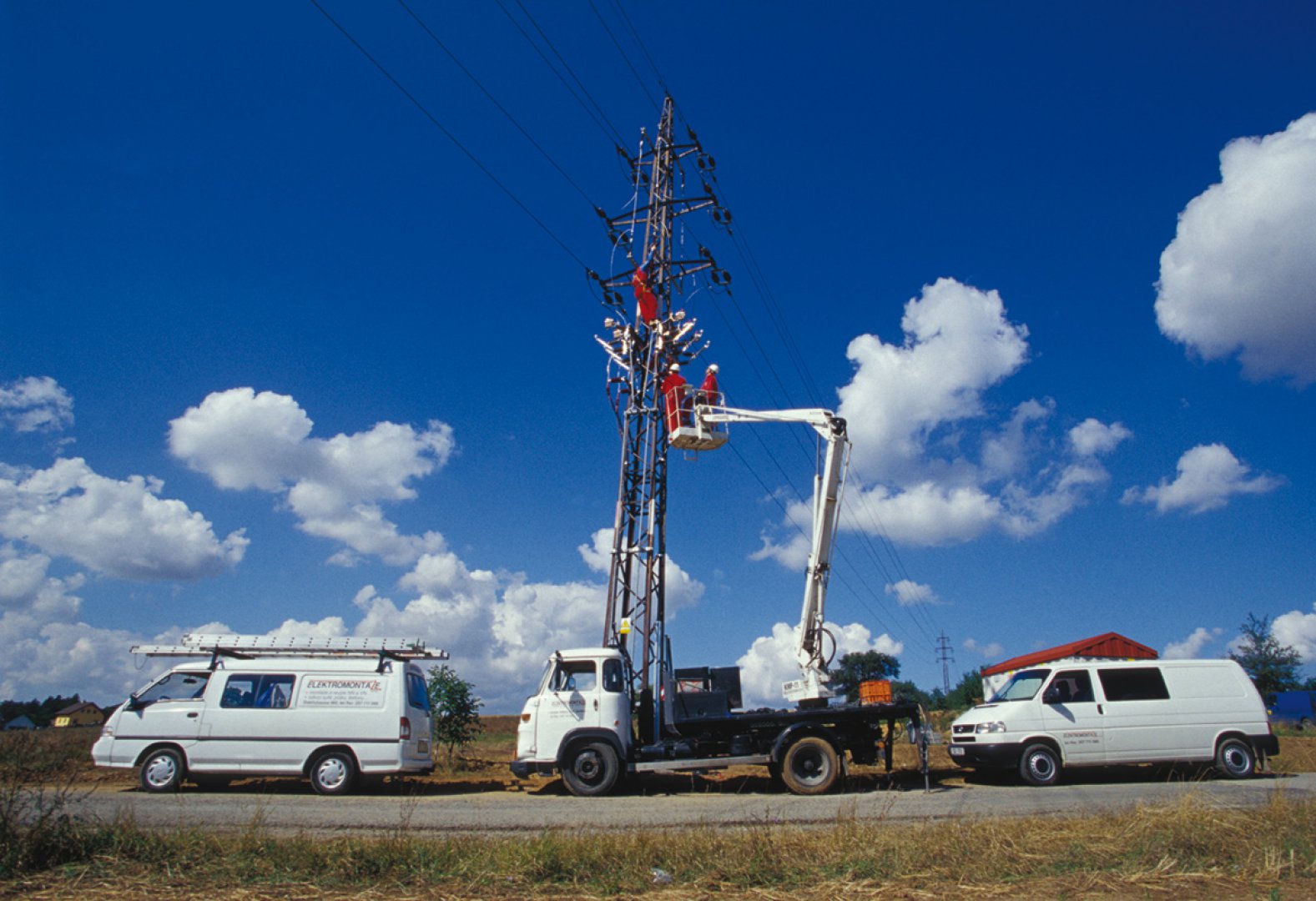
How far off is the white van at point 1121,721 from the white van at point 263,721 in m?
9.98

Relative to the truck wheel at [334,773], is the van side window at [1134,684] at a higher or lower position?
higher

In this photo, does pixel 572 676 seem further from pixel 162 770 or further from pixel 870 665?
pixel 870 665

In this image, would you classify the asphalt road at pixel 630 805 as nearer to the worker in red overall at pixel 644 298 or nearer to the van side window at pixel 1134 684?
Answer: the van side window at pixel 1134 684

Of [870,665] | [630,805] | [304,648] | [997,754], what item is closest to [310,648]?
[304,648]

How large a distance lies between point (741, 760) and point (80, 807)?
9329 mm

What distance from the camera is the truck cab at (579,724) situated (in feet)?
44.7

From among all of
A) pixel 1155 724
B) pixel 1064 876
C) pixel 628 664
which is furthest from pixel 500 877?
pixel 1155 724

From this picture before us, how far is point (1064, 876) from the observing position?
5922 millimetres

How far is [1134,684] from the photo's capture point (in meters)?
14.4

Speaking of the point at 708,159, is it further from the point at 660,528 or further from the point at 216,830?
the point at 216,830

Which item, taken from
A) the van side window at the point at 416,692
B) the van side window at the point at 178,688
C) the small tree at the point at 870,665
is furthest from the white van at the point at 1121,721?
the small tree at the point at 870,665

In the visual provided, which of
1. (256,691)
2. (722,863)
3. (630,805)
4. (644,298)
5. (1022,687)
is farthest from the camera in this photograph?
(644,298)

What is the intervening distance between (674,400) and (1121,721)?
10.3 metres

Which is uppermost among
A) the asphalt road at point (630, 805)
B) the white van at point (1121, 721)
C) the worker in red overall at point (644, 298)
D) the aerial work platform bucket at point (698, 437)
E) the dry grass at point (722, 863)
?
the worker in red overall at point (644, 298)
